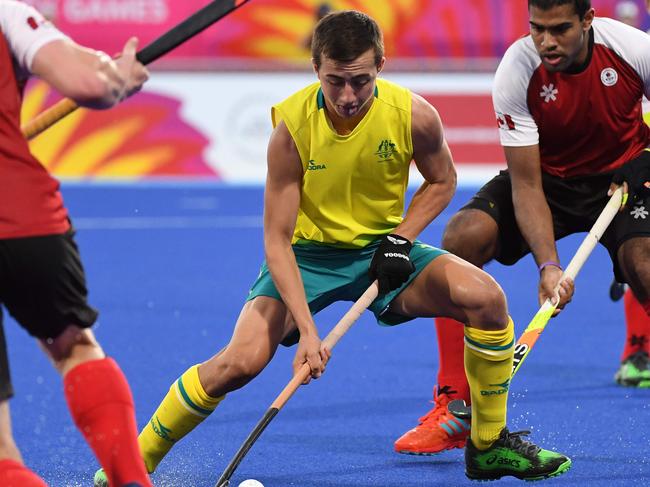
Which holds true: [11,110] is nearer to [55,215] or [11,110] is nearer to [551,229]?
[55,215]

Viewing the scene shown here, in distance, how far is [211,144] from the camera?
1265cm

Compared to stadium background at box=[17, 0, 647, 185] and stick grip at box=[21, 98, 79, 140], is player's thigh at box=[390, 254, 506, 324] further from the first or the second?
stadium background at box=[17, 0, 647, 185]

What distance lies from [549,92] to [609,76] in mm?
206

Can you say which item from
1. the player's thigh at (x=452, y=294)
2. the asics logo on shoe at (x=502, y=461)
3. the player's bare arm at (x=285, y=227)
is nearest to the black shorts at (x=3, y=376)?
the player's bare arm at (x=285, y=227)

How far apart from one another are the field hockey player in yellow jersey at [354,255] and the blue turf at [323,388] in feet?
0.75

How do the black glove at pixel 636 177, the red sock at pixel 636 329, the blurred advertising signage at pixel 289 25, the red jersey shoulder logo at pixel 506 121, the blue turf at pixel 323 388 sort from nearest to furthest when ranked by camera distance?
the blue turf at pixel 323 388, the black glove at pixel 636 177, the red jersey shoulder logo at pixel 506 121, the red sock at pixel 636 329, the blurred advertising signage at pixel 289 25

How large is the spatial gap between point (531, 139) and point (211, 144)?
28.4 feet

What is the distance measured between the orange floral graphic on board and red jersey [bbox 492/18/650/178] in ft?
28.0

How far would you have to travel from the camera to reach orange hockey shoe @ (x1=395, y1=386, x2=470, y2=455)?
419 cm

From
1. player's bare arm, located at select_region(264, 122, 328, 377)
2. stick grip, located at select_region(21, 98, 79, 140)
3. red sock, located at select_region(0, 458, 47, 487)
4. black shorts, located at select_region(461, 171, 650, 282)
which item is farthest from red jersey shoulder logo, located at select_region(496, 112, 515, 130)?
red sock, located at select_region(0, 458, 47, 487)

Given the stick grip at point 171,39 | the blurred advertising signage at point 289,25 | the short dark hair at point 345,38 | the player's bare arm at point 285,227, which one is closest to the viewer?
the stick grip at point 171,39

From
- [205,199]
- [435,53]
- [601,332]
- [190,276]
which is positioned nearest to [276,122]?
[601,332]

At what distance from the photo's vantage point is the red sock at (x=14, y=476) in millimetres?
2953

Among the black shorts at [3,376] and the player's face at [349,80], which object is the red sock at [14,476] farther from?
the player's face at [349,80]
